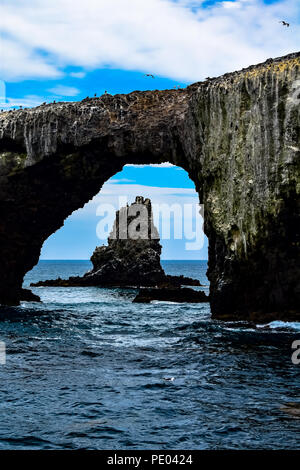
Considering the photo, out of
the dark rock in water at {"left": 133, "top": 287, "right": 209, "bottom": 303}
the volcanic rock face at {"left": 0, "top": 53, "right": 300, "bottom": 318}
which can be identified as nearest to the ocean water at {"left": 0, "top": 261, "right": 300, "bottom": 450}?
the volcanic rock face at {"left": 0, "top": 53, "right": 300, "bottom": 318}

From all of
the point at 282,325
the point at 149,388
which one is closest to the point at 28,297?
the point at 282,325

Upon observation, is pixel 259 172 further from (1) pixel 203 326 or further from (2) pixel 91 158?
(2) pixel 91 158

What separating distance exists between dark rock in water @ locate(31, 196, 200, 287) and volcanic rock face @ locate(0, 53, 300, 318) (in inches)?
1699

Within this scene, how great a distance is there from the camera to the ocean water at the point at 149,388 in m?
12.1

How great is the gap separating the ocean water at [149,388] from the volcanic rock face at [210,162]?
10.5ft

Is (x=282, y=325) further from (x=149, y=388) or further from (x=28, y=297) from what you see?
(x=28, y=297)

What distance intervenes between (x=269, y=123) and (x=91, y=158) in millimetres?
12229

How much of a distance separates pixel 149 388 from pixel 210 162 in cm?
1831

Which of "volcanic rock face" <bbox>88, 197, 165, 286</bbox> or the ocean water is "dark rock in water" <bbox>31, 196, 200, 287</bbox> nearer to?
"volcanic rock face" <bbox>88, 197, 165, 286</bbox>

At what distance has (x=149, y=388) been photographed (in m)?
16.4

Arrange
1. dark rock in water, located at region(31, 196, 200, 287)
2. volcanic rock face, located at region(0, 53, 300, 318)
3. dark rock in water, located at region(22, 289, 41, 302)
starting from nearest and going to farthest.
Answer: volcanic rock face, located at region(0, 53, 300, 318), dark rock in water, located at region(22, 289, 41, 302), dark rock in water, located at region(31, 196, 200, 287)

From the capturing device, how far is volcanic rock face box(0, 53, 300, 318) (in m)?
28.8

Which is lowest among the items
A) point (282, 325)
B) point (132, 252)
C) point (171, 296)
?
point (171, 296)
